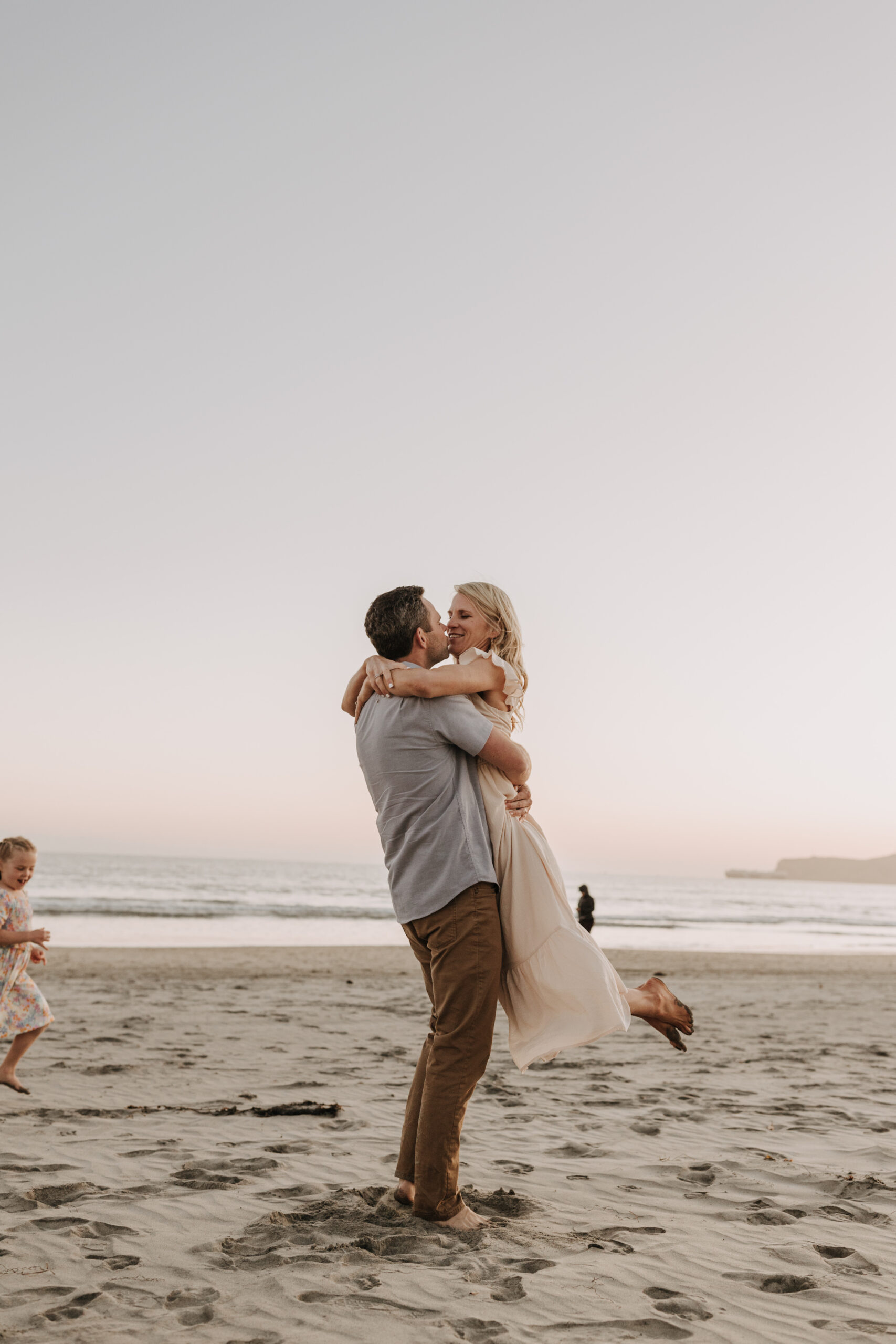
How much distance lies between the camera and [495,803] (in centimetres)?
352

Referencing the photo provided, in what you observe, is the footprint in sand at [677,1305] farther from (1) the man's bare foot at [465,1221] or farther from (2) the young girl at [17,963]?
(2) the young girl at [17,963]

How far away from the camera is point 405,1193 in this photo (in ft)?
Answer: 11.9

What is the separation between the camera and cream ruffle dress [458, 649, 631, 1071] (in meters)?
3.39

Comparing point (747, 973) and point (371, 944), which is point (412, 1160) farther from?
point (371, 944)

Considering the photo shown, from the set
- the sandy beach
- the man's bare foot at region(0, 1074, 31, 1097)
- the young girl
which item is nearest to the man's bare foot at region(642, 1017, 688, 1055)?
the sandy beach

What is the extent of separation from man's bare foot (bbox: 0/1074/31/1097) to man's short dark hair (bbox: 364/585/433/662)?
384 centimetres

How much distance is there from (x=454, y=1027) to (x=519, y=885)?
1.81 feet

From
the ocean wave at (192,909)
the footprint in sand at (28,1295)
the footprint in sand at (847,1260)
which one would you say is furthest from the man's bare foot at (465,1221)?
the ocean wave at (192,909)

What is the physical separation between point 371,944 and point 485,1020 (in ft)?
61.2

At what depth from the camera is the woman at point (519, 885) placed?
133 inches

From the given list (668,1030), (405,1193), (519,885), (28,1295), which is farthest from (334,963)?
(28,1295)

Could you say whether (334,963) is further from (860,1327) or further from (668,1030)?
(860,1327)

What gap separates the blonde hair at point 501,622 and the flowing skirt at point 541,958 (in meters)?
0.42

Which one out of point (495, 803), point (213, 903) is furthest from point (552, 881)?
point (213, 903)
